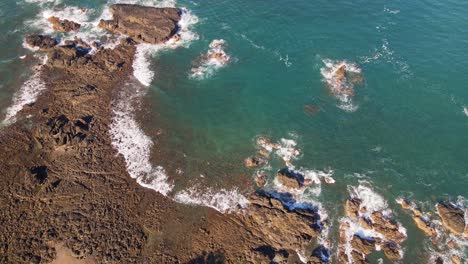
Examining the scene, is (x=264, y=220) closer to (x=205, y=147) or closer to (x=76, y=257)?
(x=205, y=147)

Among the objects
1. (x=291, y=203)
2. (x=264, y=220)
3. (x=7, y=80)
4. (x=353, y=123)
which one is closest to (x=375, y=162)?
(x=353, y=123)

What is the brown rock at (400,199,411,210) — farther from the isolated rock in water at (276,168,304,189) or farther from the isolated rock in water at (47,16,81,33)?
the isolated rock in water at (47,16,81,33)

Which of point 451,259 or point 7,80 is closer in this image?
point 451,259

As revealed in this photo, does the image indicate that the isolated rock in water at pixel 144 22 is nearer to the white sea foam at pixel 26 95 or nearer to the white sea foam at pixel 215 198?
the white sea foam at pixel 26 95

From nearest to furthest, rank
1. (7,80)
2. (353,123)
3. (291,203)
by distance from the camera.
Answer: (291,203) < (353,123) < (7,80)

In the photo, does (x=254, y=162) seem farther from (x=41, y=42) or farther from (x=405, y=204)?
(x=41, y=42)

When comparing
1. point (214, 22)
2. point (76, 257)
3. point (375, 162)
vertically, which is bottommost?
point (76, 257)

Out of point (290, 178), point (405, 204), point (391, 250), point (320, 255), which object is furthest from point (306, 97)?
point (391, 250)
